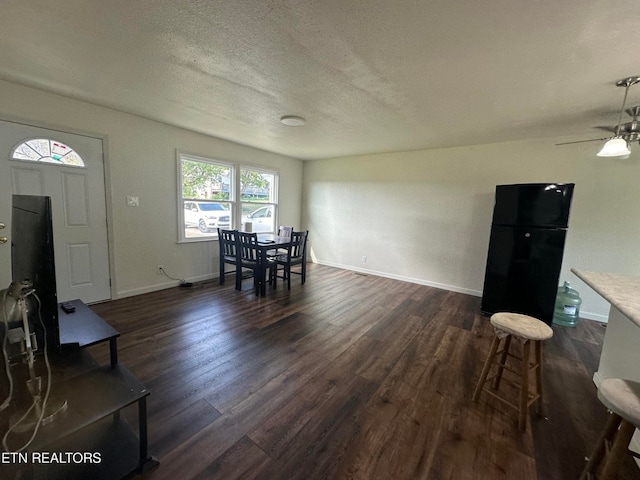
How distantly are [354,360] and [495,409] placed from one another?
1036 mm

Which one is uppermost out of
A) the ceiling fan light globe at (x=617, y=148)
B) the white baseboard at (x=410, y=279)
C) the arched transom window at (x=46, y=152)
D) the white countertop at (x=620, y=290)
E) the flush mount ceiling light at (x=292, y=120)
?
the flush mount ceiling light at (x=292, y=120)

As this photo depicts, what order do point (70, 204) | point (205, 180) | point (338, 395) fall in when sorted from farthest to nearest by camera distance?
point (205, 180)
point (70, 204)
point (338, 395)

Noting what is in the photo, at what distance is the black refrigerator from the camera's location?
296cm

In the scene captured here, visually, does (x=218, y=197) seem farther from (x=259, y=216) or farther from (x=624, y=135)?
(x=624, y=135)

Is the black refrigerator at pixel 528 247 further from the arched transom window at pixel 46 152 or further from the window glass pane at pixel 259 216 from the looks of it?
the arched transom window at pixel 46 152

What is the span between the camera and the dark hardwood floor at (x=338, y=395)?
138cm

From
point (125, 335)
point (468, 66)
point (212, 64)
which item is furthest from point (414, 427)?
point (212, 64)

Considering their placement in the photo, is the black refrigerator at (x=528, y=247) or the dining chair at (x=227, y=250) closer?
the black refrigerator at (x=528, y=247)

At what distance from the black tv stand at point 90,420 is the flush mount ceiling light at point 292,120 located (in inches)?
105

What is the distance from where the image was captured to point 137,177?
3.47 meters

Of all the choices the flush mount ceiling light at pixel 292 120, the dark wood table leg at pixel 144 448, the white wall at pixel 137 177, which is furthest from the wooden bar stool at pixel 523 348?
the white wall at pixel 137 177

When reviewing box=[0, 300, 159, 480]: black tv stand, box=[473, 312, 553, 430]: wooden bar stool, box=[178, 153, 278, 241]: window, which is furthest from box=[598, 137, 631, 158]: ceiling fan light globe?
box=[178, 153, 278, 241]: window

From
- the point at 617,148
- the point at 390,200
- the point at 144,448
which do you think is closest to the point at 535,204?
the point at 617,148

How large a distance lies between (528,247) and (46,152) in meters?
5.48
